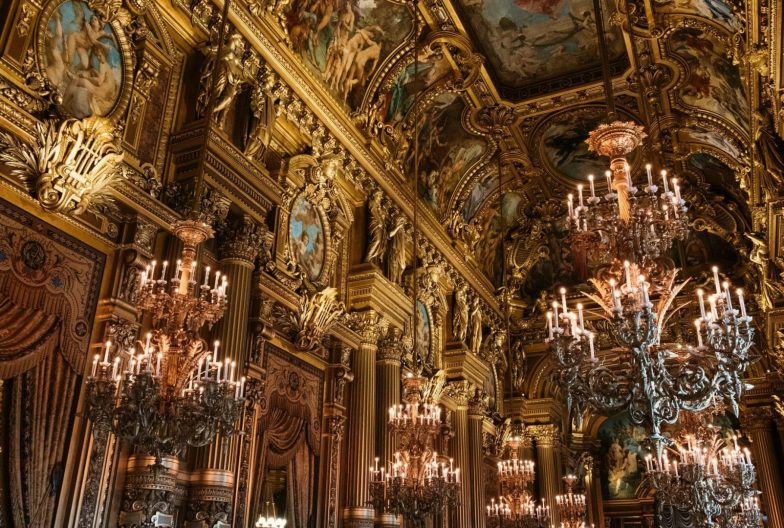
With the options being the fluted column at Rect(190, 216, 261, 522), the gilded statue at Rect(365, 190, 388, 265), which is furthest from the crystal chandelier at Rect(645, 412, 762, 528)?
the fluted column at Rect(190, 216, 261, 522)

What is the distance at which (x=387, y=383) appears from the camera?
11555 millimetres

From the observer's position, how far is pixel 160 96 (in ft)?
26.3

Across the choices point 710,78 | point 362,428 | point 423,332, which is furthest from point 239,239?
point 710,78

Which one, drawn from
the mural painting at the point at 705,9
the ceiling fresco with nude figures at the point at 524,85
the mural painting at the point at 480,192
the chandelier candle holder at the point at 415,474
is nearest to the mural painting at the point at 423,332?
the ceiling fresco with nude figures at the point at 524,85

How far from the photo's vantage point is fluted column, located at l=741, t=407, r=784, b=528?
58.1 ft

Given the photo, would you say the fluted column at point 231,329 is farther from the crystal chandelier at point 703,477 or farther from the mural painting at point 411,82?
the crystal chandelier at point 703,477

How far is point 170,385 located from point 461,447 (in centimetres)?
1027

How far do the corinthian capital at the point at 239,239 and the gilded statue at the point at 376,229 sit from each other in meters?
3.38

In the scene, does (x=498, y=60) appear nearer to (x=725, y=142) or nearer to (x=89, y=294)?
(x=725, y=142)

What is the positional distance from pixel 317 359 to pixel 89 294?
4.19m

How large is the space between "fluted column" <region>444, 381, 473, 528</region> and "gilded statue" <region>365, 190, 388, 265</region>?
395cm

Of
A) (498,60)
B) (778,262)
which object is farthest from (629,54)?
(778,262)

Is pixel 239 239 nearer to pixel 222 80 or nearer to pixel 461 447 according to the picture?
pixel 222 80

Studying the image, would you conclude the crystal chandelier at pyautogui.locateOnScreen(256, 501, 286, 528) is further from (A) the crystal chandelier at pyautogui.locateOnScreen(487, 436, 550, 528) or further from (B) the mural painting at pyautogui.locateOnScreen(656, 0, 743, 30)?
(B) the mural painting at pyautogui.locateOnScreen(656, 0, 743, 30)
